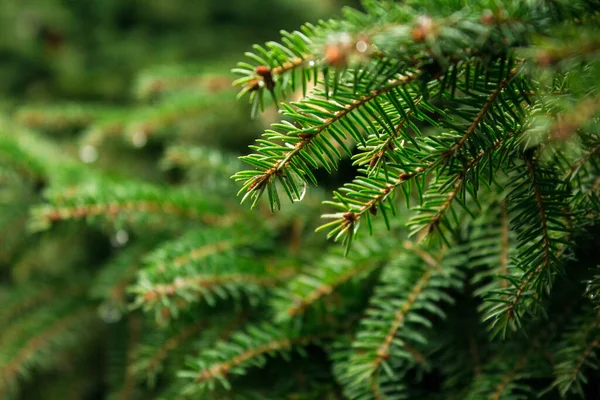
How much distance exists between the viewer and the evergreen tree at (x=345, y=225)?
0.26 metres

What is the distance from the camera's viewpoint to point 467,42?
23cm

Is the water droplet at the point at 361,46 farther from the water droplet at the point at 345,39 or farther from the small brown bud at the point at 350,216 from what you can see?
the small brown bud at the point at 350,216

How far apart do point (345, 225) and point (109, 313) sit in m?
0.52

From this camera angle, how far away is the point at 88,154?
0.92 m

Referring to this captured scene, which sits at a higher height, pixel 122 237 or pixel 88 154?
pixel 88 154

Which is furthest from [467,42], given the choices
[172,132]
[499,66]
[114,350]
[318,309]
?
[172,132]

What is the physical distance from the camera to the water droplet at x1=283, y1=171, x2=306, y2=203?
0.30 metres

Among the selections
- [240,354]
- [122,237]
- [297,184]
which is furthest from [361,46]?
[122,237]

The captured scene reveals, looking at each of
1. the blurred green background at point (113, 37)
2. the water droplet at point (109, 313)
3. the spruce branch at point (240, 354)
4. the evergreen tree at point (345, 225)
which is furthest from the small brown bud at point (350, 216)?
the blurred green background at point (113, 37)

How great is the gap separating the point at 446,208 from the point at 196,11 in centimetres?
100

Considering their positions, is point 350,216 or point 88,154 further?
point 88,154

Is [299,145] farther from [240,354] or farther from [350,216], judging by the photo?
[240,354]

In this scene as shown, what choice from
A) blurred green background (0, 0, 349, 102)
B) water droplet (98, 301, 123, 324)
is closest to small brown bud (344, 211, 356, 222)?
water droplet (98, 301, 123, 324)

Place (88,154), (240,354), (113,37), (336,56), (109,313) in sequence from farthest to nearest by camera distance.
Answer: (113,37)
(88,154)
(109,313)
(240,354)
(336,56)
